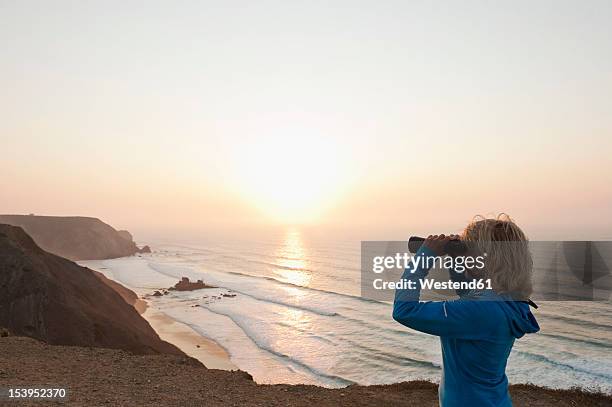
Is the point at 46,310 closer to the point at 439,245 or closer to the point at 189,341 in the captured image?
the point at 189,341

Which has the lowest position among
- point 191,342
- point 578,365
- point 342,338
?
point 191,342

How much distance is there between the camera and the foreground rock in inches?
392

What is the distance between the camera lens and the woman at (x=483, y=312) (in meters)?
2.15

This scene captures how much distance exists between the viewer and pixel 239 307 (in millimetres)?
38875

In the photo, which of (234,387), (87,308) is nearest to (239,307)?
(87,308)

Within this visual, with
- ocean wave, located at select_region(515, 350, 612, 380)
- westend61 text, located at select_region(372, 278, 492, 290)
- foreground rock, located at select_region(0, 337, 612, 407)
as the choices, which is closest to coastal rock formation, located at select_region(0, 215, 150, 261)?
foreground rock, located at select_region(0, 337, 612, 407)

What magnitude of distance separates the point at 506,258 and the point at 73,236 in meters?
108

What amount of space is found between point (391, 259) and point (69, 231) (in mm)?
108923

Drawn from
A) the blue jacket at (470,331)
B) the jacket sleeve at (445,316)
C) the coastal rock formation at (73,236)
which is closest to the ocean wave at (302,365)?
the blue jacket at (470,331)

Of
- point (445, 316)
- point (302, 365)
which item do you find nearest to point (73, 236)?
point (302, 365)

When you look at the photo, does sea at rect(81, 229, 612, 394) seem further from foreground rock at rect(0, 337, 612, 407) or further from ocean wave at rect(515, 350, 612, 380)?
foreground rock at rect(0, 337, 612, 407)

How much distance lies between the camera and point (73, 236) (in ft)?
314

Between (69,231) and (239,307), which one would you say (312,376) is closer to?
(239,307)

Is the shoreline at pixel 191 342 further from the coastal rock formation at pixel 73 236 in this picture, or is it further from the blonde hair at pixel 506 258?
the coastal rock formation at pixel 73 236
